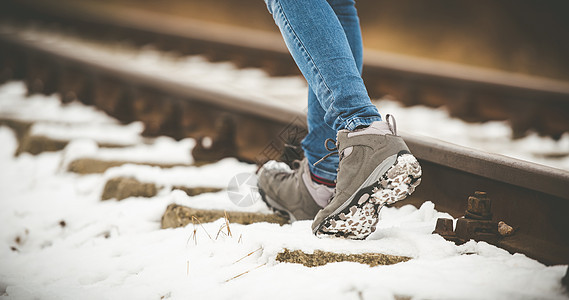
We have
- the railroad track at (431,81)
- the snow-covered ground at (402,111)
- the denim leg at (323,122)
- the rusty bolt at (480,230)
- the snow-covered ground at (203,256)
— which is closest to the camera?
the snow-covered ground at (203,256)

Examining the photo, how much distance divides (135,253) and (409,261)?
1.00 metres

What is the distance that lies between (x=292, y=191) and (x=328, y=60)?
0.64 metres

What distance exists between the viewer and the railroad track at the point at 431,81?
12.9ft

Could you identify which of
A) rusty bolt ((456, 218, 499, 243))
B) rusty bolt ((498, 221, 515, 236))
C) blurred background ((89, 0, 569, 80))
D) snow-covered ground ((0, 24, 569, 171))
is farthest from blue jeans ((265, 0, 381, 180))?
blurred background ((89, 0, 569, 80))

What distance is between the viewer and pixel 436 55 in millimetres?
6980

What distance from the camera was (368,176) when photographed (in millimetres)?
1585

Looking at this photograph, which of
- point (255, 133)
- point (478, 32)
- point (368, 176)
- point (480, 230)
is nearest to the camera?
point (368, 176)

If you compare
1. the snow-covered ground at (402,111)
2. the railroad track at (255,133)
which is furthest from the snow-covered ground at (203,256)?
the snow-covered ground at (402,111)

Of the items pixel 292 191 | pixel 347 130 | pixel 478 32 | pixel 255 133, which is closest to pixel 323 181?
pixel 292 191

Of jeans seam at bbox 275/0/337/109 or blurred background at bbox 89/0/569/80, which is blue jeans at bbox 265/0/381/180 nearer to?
jeans seam at bbox 275/0/337/109

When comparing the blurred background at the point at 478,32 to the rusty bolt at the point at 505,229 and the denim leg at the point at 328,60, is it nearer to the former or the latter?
the rusty bolt at the point at 505,229

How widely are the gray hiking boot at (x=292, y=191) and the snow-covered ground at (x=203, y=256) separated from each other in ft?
0.27

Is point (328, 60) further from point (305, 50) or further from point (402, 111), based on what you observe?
point (402, 111)

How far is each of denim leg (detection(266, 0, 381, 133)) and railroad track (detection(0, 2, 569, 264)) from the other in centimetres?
58
